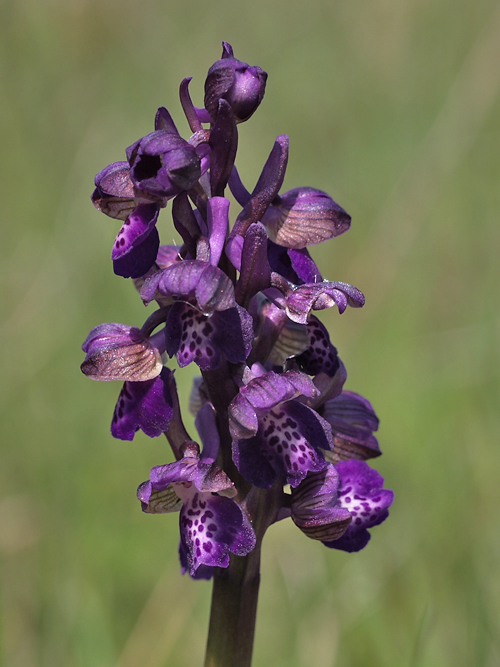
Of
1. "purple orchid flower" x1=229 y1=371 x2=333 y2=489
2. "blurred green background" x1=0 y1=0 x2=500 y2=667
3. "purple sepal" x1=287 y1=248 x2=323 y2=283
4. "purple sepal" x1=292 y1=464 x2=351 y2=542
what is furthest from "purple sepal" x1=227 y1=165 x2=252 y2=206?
"blurred green background" x1=0 y1=0 x2=500 y2=667

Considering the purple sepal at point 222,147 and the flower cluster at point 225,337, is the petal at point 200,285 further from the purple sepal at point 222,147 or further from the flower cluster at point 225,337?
the purple sepal at point 222,147

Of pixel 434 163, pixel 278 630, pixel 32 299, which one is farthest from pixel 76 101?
pixel 278 630

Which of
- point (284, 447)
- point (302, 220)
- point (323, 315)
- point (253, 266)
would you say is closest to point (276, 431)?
point (284, 447)

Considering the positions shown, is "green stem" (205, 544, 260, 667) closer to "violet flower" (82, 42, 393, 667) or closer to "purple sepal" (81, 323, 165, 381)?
"violet flower" (82, 42, 393, 667)

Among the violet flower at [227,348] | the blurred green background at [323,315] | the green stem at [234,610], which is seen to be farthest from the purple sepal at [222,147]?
the blurred green background at [323,315]

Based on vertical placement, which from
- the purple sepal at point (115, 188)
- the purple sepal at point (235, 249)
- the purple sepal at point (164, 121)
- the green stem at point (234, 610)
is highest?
the purple sepal at point (164, 121)

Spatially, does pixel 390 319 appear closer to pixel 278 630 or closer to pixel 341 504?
pixel 278 630
